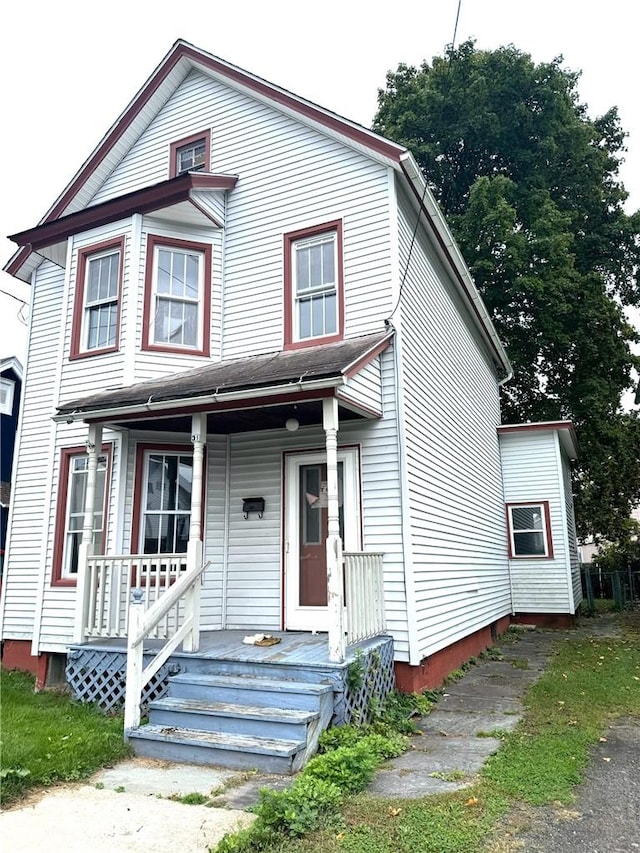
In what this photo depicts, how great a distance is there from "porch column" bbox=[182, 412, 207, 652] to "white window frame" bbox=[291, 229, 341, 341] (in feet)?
7.22

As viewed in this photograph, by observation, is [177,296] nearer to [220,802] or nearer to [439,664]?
[439,664]

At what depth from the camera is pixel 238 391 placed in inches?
260

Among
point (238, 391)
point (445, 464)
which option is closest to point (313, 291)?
point (238, 391)

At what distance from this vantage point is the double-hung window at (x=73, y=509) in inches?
337

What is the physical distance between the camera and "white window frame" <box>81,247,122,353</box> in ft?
30.1

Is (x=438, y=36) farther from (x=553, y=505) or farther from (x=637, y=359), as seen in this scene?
(x=637, y=359)

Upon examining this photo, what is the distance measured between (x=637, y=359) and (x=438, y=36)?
651 inches

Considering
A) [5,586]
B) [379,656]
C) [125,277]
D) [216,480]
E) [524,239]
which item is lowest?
[379,656]

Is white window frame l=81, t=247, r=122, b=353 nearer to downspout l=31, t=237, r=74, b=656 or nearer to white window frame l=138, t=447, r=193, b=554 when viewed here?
downspout l=31, t=237, r=74, b=656

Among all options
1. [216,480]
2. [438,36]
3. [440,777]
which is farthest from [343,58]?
[440,777]

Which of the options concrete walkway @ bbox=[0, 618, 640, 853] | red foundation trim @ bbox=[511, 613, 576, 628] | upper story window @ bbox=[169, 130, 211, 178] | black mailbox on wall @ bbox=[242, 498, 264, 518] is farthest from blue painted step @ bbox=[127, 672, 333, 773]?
red foundation trim @ bbox=[511, 613, 576, 628]

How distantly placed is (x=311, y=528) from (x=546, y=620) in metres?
9.07

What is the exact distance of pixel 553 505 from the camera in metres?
14.5

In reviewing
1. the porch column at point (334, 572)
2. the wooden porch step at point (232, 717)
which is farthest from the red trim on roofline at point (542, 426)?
the wooden porch step at point (232, 717)
